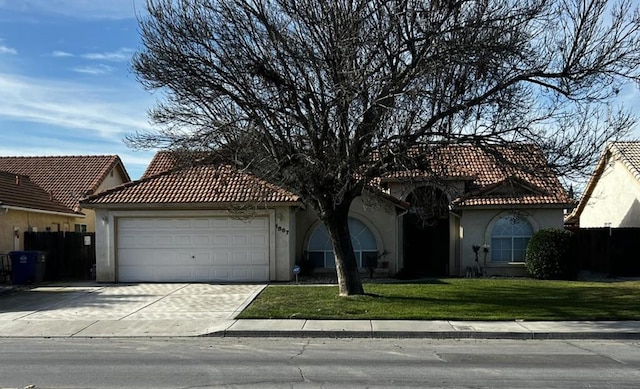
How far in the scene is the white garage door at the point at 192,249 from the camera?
794 inches

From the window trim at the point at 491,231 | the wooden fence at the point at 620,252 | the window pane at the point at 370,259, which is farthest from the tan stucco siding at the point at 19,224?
the wooden fence at the point at 620,252

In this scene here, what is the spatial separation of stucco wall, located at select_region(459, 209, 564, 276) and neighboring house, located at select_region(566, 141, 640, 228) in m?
3.36

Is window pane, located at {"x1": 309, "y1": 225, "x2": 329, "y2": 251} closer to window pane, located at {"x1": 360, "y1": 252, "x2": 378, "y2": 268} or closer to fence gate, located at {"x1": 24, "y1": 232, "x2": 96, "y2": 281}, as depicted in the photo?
window pane, located at {"x1": 360, "y1": 252, "x2": 378, "y2": 268}

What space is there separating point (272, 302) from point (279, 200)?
5429mm

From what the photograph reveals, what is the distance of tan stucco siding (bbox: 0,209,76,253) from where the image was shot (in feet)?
67.7

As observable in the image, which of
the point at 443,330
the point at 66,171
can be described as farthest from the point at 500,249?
the point at 66,171

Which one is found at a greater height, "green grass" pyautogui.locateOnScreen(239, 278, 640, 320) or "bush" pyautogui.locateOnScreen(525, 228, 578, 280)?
"bush" pyautogui.locateOnScreen(525, 228, 578, 280)

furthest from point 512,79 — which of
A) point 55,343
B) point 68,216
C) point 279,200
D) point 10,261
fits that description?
point 68,216

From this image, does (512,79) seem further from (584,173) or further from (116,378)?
(116,378)

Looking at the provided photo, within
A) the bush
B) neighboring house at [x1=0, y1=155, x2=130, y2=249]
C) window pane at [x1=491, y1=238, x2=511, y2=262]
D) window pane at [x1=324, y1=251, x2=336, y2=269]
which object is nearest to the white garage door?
window pane at [x1=324, y1=251, x2=336, y2=269]

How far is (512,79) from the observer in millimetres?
12906

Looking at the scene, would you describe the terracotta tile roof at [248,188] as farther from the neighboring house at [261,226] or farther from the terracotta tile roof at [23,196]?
the terracotta tile roof at [23,196]

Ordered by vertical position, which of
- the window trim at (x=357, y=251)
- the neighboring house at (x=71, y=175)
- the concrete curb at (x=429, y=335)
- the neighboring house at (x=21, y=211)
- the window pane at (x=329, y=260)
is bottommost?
the concrete curb at (x=429, y=335)

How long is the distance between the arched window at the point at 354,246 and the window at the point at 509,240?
15.8ft
